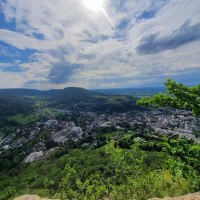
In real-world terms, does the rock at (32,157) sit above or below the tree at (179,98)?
below

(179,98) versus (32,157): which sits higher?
(179,98)

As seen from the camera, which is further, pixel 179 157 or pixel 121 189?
pixel 121 189

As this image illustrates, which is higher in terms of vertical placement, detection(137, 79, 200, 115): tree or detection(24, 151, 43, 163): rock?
detection(137, 79, 200, 115): tree

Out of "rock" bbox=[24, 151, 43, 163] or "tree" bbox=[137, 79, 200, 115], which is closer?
"tree" bbox=[137, 79, 200, 115]

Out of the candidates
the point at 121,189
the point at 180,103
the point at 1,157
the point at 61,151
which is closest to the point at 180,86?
the point at 180,103

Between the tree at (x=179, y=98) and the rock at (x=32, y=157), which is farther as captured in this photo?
the rock at (x=32, y=157)

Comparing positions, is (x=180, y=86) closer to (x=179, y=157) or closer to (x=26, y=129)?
(x=179, y=157)

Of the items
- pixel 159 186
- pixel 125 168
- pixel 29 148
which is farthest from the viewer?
pixel 29 148

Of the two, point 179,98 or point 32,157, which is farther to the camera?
point 32,157
